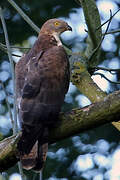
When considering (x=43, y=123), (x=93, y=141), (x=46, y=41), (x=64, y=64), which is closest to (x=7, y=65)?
(x=93, y=141)

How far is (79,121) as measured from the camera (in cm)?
411

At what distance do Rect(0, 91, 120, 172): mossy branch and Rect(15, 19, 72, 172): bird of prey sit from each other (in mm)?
74

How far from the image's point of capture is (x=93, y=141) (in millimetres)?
8516

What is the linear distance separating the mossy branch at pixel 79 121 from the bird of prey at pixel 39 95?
7 cm

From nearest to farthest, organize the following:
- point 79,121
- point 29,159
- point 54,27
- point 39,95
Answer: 1. point 79,121
2. point 29,159
3. point 39,95
4. point 54,27

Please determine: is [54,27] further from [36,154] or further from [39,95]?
[36,154]

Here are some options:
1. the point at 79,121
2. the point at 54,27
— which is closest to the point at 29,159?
the point at 79,121

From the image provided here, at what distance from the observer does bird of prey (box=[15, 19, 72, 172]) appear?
168 inches

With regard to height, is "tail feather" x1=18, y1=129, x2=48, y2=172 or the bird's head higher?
the bird's head

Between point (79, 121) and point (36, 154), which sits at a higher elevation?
point (79, 121)

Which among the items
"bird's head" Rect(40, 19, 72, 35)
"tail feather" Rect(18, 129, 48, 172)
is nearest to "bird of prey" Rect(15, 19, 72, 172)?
"tail feather" Rect(18, 129, 48, 172)

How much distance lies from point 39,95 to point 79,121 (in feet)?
1.76

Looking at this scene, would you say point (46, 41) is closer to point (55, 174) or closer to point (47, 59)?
point (47, 59)

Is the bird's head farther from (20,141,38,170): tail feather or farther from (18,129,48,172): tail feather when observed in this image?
(20,141,38,170): tail feather
